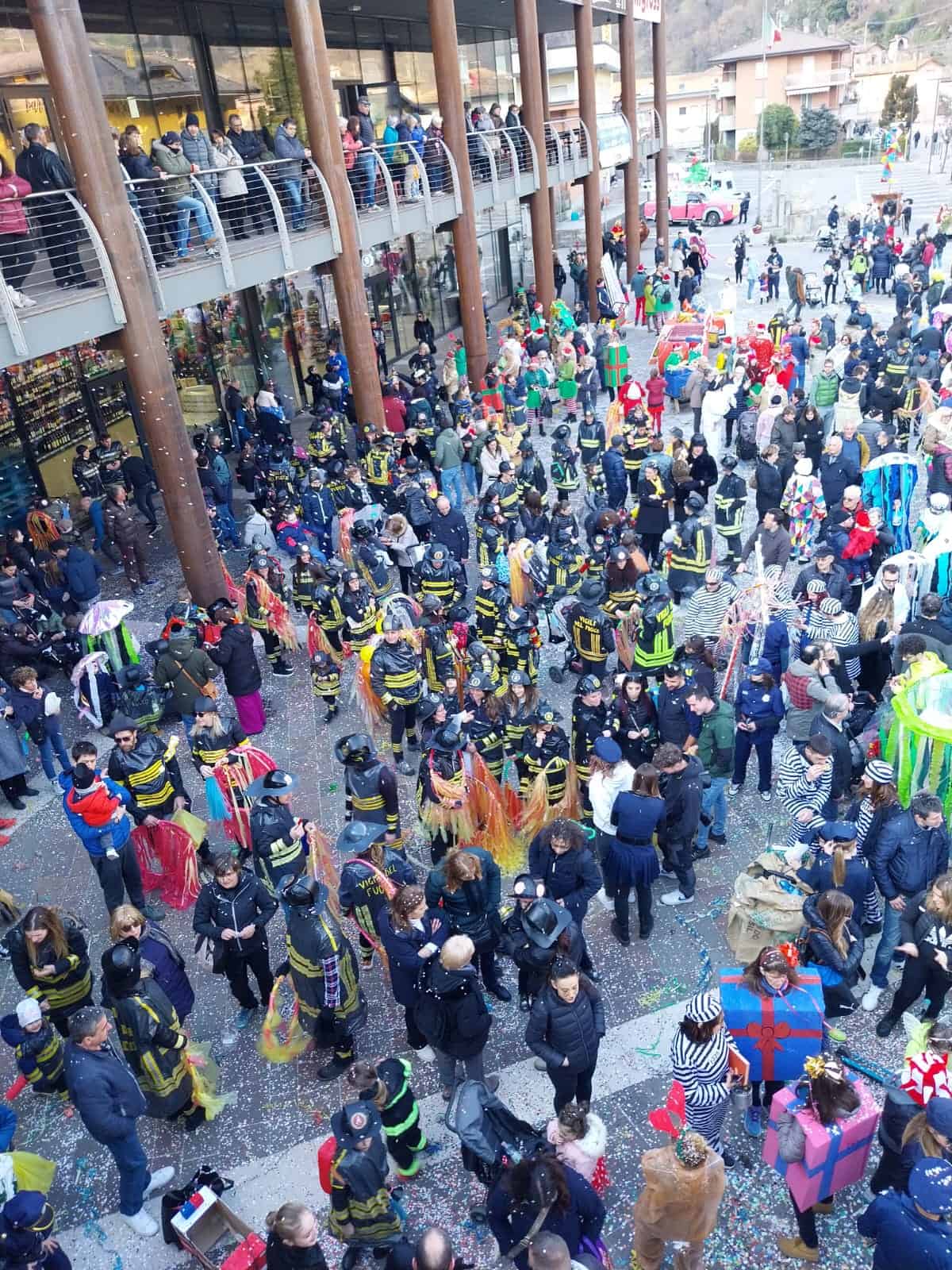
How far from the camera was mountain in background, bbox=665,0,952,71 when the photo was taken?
284 feet

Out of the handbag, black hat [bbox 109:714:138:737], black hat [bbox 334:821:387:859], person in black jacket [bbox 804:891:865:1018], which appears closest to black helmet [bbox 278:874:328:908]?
black hat [bbox 334:821:387:859]

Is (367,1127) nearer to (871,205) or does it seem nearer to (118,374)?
(118,374)

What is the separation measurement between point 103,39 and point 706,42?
124 meters

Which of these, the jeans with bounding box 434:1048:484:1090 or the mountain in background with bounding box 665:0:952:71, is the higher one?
the mountain in background with bounding box 665:0:952:71

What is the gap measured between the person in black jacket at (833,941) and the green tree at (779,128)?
236ft

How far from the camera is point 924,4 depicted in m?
90.2

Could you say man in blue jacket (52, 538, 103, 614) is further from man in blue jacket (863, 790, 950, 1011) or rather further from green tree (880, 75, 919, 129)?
green tree (880, 75, 919, 129)

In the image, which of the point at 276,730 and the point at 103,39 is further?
the point at 103,39

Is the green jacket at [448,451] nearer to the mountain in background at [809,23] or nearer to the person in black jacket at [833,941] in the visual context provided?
the person in black jacket at [833,941]

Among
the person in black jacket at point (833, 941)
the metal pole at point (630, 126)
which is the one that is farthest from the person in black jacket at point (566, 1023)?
the metal pole at point (630, 126)

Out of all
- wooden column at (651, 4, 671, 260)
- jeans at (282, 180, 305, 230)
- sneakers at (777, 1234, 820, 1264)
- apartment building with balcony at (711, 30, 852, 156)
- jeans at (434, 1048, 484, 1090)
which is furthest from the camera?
apartment building with balcony at (711, 30, 852, 156)

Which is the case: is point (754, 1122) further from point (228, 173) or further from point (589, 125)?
point (589, 125)

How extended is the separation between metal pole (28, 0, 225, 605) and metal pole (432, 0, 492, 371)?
30.4ft

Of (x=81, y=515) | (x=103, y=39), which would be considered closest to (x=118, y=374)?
(x=81, y=515)
